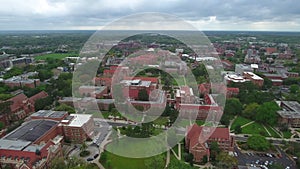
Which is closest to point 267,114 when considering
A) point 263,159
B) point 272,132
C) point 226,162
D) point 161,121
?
point 272,132

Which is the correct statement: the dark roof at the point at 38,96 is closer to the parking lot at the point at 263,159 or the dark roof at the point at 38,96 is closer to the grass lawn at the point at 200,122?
the grass lawn at the point at 200,122

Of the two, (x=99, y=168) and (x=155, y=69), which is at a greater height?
(x=155, y=69)

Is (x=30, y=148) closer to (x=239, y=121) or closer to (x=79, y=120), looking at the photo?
(x=79, y=120)

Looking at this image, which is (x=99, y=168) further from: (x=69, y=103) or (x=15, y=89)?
(x=15, y=89)

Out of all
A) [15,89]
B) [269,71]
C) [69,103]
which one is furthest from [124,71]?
[269,71]

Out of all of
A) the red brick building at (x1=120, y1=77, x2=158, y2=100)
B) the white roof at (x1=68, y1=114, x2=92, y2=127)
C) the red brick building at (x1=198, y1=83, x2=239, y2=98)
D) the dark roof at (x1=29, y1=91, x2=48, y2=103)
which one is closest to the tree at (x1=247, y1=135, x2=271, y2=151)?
the red brick building at (x1=198, y1=83, x2=239, y2=98)

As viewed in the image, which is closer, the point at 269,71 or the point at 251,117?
the point at 251,117

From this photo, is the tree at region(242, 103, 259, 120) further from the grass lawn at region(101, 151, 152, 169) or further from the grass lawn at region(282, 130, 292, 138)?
the grass lawn at region(101, 151, 152, 169)
